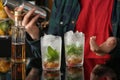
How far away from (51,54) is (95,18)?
58cm

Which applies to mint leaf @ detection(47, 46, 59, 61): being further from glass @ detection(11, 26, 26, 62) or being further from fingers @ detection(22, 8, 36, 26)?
fingers @ detection(22, 8, 36, 26)

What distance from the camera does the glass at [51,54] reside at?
1159 mm

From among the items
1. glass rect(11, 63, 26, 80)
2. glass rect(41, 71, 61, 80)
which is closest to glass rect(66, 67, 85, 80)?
glass rect(41, 71, 61, 80)

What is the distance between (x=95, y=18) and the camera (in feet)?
5.54

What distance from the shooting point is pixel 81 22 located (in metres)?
1.70

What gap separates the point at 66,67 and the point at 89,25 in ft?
1.75

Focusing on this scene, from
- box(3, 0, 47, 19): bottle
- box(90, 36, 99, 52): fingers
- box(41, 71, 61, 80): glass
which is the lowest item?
box(41, 71, 61, 80): glass

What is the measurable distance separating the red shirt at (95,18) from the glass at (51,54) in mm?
501

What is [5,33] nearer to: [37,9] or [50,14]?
[50,14]

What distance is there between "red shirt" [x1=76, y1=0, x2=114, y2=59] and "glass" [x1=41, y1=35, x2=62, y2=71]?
19.7 inches

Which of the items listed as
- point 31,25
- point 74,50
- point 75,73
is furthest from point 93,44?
point 31,25

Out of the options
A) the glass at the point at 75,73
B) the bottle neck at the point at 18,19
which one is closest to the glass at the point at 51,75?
the glass at the point at 75,73

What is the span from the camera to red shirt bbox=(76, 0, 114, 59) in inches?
65.7

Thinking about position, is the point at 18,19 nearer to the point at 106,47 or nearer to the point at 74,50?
the point at 74,50
